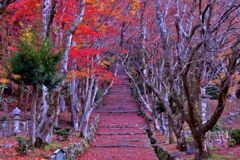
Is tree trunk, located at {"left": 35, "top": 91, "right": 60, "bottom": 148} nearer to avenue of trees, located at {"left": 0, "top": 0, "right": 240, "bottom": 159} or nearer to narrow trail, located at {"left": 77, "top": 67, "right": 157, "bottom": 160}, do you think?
avenue of trees, located at {"left": 0, "top": 0, "right": 240, "bottom": 159}

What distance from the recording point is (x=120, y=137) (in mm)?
20062

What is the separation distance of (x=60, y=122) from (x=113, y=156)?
29.7ft

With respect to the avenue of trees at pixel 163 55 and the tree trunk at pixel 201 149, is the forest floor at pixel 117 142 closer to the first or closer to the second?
the tree trunk at pixel 201 149

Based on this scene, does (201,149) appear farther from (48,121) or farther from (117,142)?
(117,142)

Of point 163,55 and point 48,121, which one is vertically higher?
point 163,55

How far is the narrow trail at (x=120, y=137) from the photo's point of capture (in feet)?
46.9

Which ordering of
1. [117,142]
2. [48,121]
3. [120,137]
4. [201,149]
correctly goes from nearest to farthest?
1. [201,149]
2. [48,121]
3. [117,142]
4. [120,137]

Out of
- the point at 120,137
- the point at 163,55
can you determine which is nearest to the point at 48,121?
the point at 163,55

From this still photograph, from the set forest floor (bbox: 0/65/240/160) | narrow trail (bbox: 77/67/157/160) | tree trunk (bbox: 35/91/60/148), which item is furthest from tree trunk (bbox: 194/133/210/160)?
tree trunk (bbox: 35/91/60/148)

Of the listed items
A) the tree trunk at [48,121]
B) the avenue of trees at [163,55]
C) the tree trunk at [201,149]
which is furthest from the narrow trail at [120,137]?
the tree trunk at [201,149]

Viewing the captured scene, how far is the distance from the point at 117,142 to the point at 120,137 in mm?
1946

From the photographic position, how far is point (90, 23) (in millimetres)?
15656

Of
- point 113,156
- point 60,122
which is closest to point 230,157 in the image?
point 113,156

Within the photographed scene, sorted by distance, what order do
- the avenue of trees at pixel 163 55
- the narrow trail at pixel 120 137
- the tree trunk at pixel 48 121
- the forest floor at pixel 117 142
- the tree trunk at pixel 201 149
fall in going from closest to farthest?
the avenue of trees at pixel 163 55 → the tree trunk at pixel 201 149 → the forest floor at pixel 117 142 → the tree trunk at pixel 48 121 → the narrow trail at pixel 120 137
